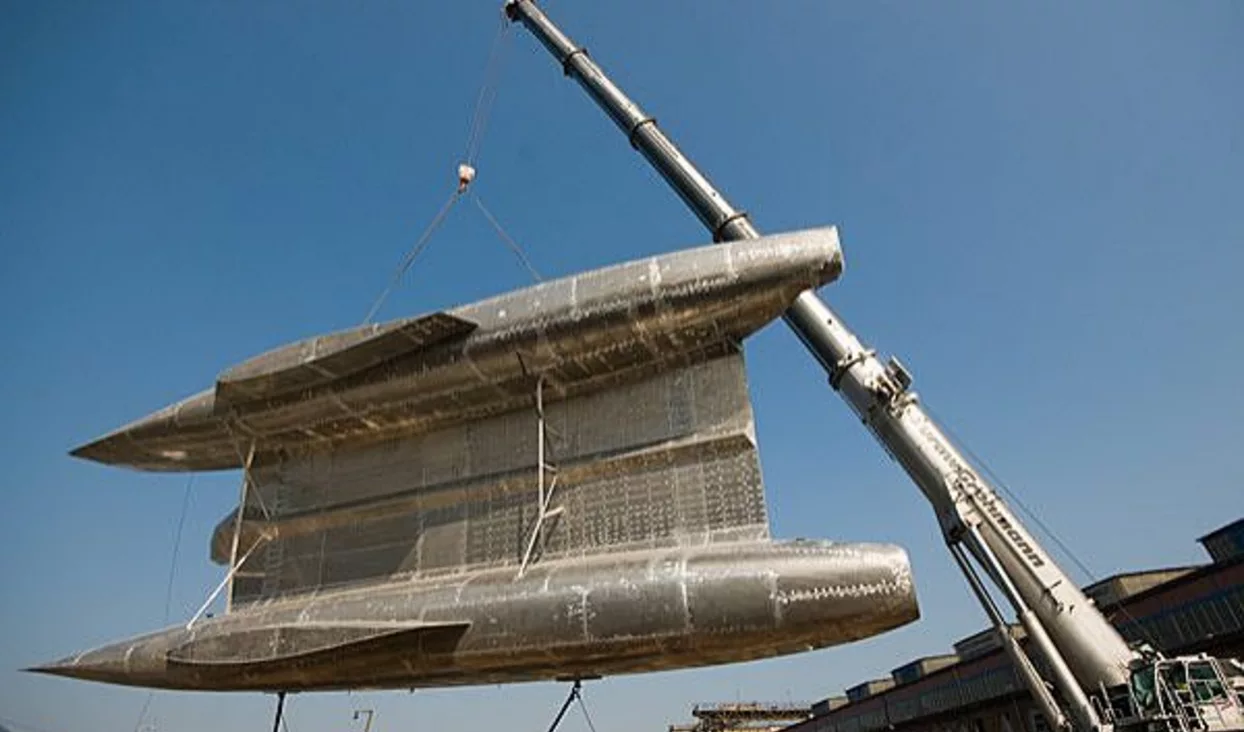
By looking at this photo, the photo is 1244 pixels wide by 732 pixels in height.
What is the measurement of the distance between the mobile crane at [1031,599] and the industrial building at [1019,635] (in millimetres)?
4147

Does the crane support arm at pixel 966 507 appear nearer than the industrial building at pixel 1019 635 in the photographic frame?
Yes

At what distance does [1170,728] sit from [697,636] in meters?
5.72

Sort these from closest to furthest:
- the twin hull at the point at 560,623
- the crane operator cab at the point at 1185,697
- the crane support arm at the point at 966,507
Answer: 1. the twin hull at the point at 560,623
2. the crane operator cab at the point at 1185,697
3. the crane support arm at the point at 966,507

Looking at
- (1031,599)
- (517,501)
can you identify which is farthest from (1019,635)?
(517,501)

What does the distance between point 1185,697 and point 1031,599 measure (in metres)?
1.86

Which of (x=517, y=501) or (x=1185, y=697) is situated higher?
(x=517, y=501)

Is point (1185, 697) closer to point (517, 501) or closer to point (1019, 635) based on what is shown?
point (517, 501)

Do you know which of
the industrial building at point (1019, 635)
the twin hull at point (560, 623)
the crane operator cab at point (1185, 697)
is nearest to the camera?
the twin hull at point (560, 623)

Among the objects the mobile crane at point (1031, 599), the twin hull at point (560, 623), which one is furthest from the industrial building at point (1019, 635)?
the twin hull at point (560, 623)

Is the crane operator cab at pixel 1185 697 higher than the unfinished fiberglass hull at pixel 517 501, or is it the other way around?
the unfinished fiberglass hull at pixel 517 501

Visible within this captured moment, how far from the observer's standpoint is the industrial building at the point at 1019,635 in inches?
858

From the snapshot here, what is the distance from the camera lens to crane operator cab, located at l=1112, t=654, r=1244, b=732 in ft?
26.6

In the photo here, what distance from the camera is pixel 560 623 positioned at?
7.54 m

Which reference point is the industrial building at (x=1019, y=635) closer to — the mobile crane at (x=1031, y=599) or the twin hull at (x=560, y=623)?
the mobile crane at (x=1031, y=599)
